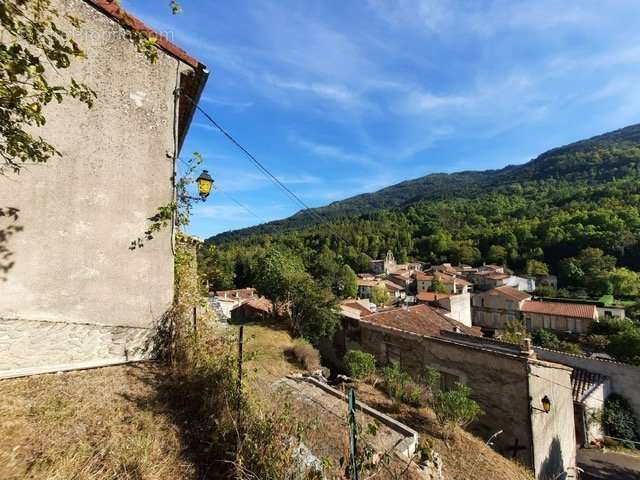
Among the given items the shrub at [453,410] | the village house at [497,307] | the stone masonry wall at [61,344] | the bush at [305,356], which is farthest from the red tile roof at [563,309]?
the stone masonry wall at [61,344]

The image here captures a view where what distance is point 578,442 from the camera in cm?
1435

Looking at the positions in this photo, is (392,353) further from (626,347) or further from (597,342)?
(597,342)

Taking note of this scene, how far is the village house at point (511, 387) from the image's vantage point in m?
8.09

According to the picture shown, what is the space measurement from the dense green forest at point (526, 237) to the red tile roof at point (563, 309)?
16794 mm

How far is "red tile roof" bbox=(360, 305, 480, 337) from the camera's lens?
12958 millimetres

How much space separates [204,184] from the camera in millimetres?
6027

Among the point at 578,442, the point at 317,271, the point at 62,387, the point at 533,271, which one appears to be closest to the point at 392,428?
the point at 62,387

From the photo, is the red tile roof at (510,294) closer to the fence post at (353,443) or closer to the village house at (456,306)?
the village house at (456,306)

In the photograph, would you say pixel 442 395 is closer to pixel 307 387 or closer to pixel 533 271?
pixel 307 387

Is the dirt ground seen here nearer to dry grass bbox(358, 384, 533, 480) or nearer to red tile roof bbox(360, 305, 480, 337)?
dry grass bbox(358, 384, 533, 480)

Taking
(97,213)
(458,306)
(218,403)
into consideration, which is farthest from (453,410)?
(458,306)

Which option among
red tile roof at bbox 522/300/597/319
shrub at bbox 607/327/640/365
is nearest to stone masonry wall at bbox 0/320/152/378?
shrub at bbox 607/327/640/365

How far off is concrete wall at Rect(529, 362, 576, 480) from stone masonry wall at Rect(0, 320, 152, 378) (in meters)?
9.31

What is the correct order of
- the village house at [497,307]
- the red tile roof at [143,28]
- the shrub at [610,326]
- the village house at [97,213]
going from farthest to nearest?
the village house at [497,307]
the shrub at [610,326]
the red tile roof at [143,28]
the village house at [97,213]
